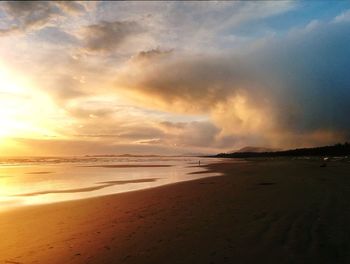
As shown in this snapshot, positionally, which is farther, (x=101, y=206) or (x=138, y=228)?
(x=101, y=206)

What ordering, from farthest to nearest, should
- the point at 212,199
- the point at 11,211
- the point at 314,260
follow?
the point at 212,199
the point at 11,211
the point at 314,260

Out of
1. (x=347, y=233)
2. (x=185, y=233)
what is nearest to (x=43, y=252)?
(x=185, y=233)

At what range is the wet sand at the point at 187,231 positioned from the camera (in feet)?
25.5

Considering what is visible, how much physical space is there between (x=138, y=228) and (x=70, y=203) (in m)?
7.39

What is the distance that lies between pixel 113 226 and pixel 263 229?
5.06 meters

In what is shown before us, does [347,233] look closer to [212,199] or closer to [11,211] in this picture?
[212,199]

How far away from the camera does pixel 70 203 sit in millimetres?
16641

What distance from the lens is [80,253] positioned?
27.3ft

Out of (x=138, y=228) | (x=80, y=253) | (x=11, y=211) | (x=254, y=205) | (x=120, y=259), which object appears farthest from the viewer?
(x=11, y=211)

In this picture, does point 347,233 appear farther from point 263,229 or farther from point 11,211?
point 11,211

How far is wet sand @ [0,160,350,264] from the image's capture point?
776 centimetres

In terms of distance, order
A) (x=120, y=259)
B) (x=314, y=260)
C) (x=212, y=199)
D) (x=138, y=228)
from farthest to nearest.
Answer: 1. (x=212, y=199)
2. (x=138, y=228)
3. (x=120, y=259)
4. (x=314, y=260)

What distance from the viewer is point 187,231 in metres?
9.84

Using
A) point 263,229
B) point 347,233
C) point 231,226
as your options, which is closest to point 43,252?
point 231,226
